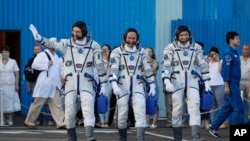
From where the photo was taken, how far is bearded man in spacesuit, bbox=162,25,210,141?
16812 millimetres

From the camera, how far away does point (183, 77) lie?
1683cm

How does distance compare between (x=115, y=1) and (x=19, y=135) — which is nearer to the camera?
(x=19, y=135)

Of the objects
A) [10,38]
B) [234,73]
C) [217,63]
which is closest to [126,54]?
[234,73]

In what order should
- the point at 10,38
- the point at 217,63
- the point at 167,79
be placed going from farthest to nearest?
1. the point at 10,38
2. the point at 217,63
3. the point at 167,79

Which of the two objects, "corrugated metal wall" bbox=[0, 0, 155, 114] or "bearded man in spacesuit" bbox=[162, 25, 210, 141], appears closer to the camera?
"bearded man in spacesuit" bbox=[162, 25, 210, 141]

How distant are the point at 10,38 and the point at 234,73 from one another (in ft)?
49.8

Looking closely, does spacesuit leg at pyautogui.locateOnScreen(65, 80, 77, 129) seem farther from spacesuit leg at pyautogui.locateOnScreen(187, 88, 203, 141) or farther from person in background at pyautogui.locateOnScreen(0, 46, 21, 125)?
person in background at pyautogui.locateOnScreen(0, 46, 21, 125)

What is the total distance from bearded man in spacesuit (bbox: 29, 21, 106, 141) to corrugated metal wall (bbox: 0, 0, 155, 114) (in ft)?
34.0

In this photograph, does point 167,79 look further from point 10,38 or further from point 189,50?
point 10,38

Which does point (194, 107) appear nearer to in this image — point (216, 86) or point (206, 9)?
point (216, 86)

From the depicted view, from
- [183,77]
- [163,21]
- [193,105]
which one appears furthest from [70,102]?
[163,21]

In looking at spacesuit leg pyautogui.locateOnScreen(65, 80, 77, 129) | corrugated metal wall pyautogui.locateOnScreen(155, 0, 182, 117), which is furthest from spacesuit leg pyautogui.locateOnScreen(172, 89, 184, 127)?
corrugated metal wall pyautogui.locateOnScreen(155, 0, 182, 117)

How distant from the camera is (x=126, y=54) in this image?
661 inches

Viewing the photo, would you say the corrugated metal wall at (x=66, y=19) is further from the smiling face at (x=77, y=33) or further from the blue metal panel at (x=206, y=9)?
the smiling face at (x=77, y=33)
